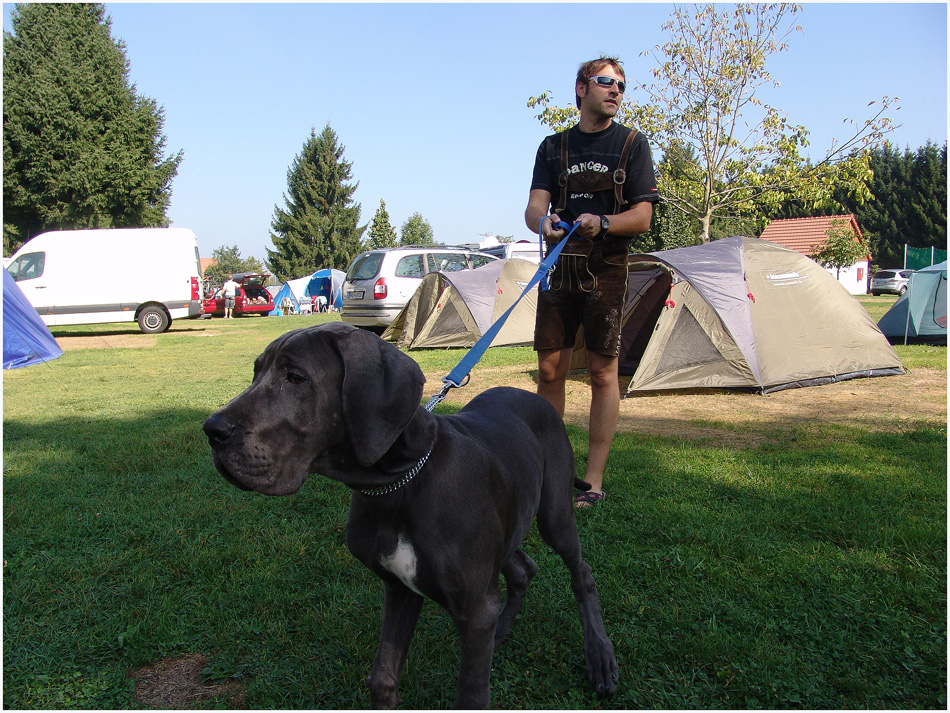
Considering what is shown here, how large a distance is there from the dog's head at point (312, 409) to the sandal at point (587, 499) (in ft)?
7.17

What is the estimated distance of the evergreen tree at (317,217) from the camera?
2032 inches

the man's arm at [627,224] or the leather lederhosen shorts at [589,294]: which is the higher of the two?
the man's arm at [627,224]

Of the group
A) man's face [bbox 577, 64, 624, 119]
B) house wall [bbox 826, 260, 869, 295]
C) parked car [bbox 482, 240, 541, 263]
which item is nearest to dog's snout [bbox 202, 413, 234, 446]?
man's face [bbox 577, 64, 624, 119]

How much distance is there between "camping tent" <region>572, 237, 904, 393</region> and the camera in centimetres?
741

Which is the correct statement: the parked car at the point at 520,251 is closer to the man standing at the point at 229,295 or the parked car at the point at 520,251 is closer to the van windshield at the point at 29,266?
the man standing at the point at 229,295

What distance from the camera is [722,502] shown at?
12.2ft

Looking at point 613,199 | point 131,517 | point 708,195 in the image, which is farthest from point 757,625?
point 708,195

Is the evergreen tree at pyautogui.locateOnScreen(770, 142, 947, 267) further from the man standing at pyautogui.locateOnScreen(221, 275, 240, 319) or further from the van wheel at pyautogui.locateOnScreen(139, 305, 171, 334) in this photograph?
the van wheel at pyautogui.locateOnScreen(139, 305, 171, 334)

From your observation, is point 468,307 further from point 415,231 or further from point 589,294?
point 415,231

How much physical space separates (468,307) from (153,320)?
1151 cm

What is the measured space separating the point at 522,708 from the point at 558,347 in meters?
2.00

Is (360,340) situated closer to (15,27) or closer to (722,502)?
(722,502)

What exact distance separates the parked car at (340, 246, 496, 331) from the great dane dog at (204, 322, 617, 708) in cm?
1160

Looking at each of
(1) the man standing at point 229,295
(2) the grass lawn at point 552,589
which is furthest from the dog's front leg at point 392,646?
(1) the man standing at point 229,295
